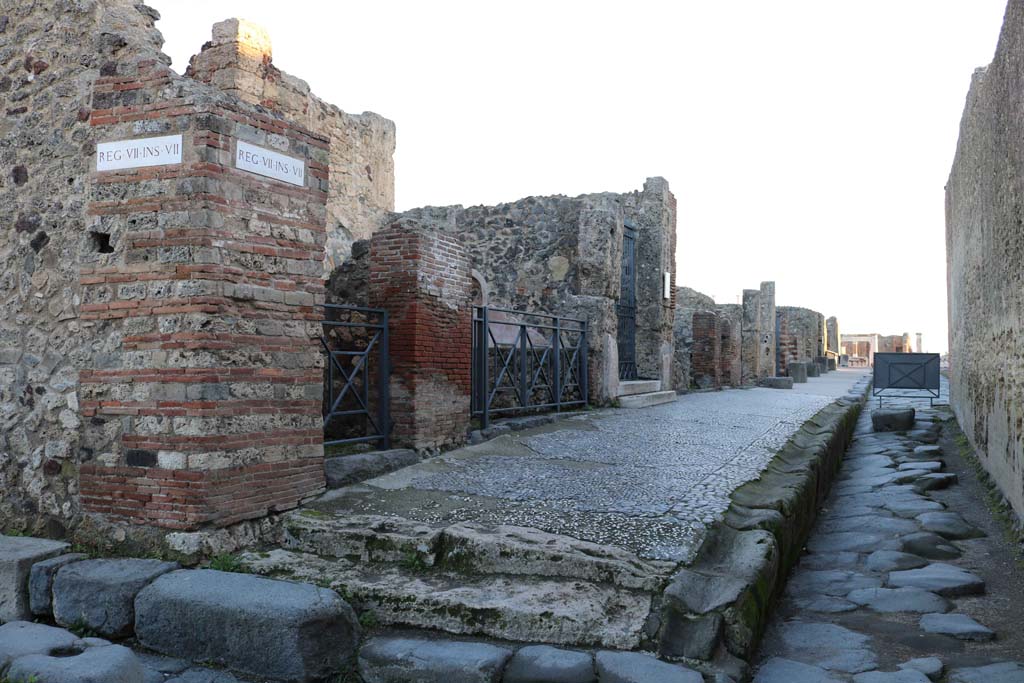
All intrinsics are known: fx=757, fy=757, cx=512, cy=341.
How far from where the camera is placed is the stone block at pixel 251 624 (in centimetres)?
319

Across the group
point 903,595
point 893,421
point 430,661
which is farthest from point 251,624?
point 893,421

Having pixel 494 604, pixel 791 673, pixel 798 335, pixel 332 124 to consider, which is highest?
pixel 332 124

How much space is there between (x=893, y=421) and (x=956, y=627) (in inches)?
297

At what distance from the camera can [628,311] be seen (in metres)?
14.8

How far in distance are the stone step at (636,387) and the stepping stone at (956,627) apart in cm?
760

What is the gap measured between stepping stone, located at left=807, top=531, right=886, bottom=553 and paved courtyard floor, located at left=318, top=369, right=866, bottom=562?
0.66m

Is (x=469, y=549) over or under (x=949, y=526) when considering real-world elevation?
over

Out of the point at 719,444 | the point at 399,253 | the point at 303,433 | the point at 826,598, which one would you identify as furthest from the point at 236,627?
the point at 719,444

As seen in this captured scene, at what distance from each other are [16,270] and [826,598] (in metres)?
5.13

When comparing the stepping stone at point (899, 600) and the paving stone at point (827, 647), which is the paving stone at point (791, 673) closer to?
the paving stone at point (827, 647)

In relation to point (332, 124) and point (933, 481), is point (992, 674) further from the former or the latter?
point (332, 124)

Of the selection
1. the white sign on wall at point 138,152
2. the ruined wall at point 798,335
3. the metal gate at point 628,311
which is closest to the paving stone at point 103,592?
Answer: the white sign on wall at point 138,152

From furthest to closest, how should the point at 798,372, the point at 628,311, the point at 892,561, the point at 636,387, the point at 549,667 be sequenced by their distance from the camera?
the point at 798,372
the point at 628,311
the point at 636,387
the point at 892,561
the point at 549,667

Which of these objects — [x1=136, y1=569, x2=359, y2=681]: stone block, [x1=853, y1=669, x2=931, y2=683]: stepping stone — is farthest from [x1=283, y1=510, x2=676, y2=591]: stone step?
[x1=853, y1=669, x2=931, y2=683]: stepping stone
